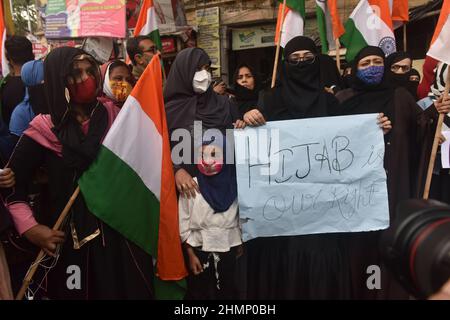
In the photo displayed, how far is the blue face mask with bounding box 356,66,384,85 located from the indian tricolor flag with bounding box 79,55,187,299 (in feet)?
4.29

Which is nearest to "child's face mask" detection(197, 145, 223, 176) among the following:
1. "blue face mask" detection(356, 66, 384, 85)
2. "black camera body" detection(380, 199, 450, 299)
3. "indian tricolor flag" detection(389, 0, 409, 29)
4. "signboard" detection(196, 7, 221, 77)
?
"blue face mask" detection(356, 66, 384, 85)

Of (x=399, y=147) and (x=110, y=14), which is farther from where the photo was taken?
(x=110, y=14)

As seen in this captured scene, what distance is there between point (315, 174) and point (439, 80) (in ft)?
4.33

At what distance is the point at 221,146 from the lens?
2396 millimetres

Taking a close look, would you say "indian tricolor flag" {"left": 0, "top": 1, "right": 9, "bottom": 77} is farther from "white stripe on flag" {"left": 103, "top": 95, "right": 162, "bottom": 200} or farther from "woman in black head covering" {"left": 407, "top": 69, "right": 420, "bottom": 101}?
"woman in black head covering" {"left": 407, "top": 69, "right": 420, "bottom": 101}

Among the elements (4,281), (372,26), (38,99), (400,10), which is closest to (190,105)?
(38,99)

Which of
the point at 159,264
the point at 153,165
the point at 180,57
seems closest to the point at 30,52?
the point at 180,57

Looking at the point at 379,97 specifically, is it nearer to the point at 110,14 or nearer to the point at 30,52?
the point at 30,52

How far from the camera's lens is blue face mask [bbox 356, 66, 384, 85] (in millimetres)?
2580

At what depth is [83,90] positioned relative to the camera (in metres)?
2.14

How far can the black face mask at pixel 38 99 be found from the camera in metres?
2.74

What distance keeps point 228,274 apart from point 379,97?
4.79ft

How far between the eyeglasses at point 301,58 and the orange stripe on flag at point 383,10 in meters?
2.30

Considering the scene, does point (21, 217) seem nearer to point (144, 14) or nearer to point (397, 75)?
point (397, 75)
